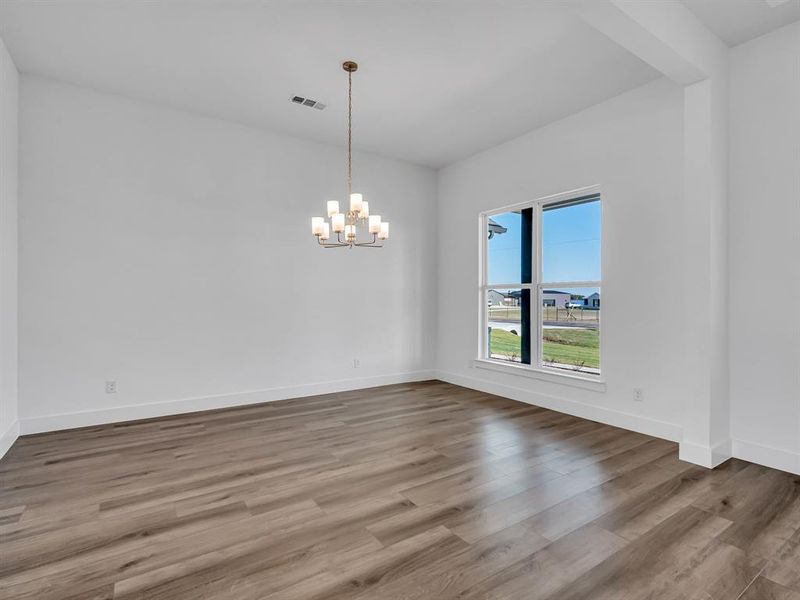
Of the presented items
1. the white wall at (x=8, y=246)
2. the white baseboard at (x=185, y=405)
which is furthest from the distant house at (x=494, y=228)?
the white wall at (x=8, y=246)

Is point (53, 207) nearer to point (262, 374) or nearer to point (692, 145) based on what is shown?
point (262, 374)

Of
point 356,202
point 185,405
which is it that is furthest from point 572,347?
point 185,405

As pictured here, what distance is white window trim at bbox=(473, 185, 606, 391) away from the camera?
13.9ft

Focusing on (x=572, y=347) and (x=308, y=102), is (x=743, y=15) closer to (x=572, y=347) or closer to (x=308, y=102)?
(x=572, y=347)

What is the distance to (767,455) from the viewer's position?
298cm

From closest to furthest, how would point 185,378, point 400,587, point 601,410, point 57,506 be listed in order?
point 400,587, point 57,506, point 601,410, point 185,378

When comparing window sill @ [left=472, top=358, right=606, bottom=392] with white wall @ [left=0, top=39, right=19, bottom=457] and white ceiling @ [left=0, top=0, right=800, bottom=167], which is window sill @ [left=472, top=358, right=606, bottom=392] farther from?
white wall @ [left=0, top=39, right=19, bottom=457]

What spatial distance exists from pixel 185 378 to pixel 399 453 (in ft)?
8.26

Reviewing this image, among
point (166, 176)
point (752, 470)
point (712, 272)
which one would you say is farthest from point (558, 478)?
point (166, 176)

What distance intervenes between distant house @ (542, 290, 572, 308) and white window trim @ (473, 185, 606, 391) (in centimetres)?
7

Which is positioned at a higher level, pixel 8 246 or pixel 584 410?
pixel 8 246

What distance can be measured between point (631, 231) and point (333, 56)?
9.87 feet

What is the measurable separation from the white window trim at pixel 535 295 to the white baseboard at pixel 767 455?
1.14 metres

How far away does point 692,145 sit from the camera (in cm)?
309
